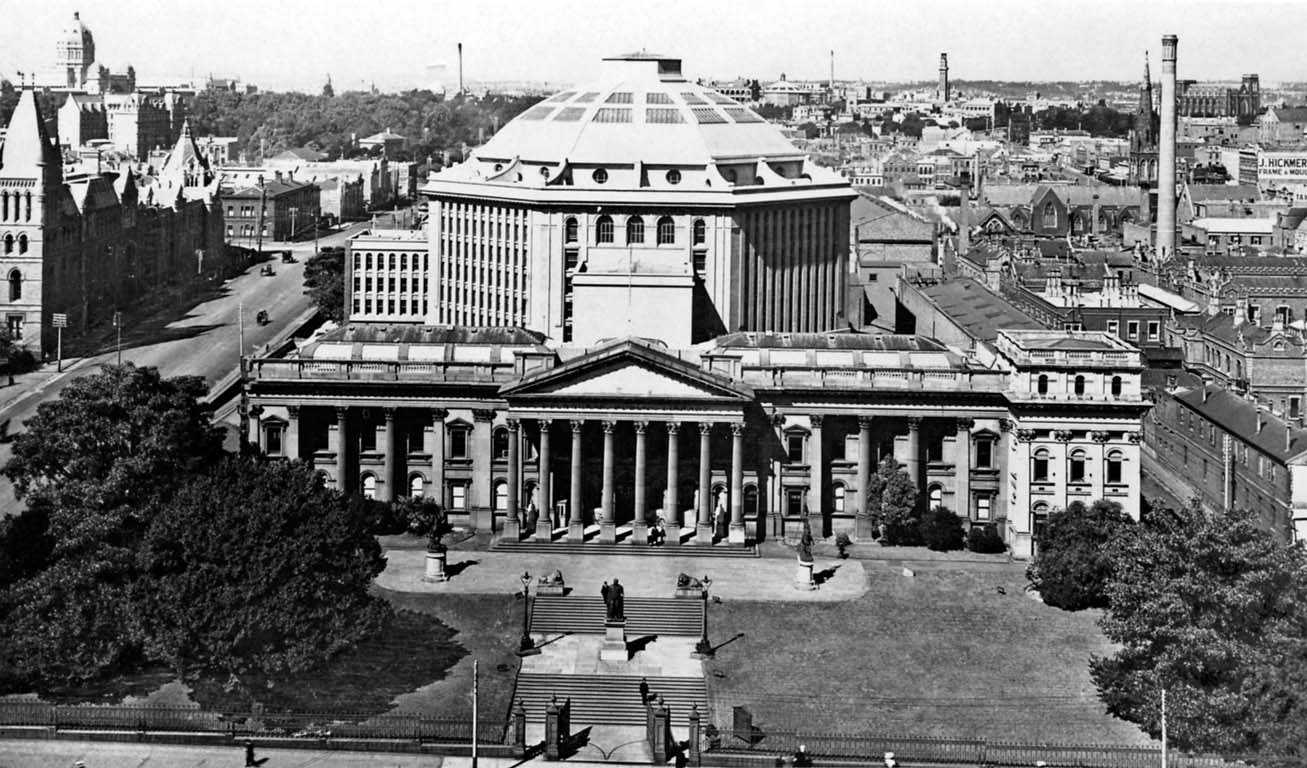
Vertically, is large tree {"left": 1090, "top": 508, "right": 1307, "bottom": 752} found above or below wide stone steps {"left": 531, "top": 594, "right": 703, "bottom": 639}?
above

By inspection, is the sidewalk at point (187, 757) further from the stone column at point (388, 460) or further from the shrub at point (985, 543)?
the shrub at point (985, 543)

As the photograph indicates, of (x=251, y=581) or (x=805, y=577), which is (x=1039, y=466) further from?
(x=251, y=581)

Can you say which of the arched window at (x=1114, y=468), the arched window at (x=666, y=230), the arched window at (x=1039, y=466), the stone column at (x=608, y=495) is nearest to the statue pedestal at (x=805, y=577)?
the stone column at (x=608, y=495)

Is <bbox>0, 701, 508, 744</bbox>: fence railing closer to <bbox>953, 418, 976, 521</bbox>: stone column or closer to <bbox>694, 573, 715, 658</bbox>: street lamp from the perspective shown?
<bbox>694, 573, 715, 658</bbox>: street lamp

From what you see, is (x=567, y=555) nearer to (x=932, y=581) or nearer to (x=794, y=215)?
(x=932, y=581)

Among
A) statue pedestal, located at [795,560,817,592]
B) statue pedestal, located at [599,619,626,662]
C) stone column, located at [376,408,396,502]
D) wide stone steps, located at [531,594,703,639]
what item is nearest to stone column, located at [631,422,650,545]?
statue pedestal, located at [795,560,817,592]

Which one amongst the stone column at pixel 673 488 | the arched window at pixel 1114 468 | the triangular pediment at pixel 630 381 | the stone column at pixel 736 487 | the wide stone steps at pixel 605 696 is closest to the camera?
the wide stone steps at pixel 605 696

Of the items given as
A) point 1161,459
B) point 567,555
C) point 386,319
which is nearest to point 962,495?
point 567,555
